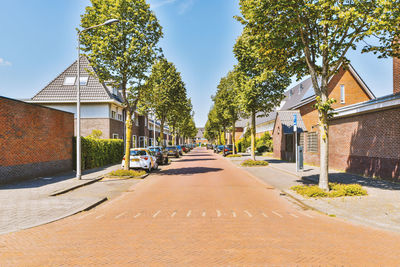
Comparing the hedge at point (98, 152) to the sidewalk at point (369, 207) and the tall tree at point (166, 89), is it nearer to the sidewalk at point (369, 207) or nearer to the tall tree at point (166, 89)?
the tall tree at point (166, 89)

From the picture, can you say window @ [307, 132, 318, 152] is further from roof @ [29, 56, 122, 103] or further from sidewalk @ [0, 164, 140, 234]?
roof @ [29, 56, 122, 103]

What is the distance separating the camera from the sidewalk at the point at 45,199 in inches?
276

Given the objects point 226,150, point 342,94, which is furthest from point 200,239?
point 226,150

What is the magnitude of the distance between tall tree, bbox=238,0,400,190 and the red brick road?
4.26 meters

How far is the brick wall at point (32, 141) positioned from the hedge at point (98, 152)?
41.8 inches

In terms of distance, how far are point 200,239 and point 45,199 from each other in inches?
247

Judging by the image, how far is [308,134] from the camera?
22.8 metres

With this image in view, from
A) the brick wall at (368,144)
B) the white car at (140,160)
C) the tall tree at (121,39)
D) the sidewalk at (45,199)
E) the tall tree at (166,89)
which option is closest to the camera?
the sidewalk at (45,199)

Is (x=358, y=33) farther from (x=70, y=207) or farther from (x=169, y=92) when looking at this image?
(x=169, y=92)

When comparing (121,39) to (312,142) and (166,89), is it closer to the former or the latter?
(312,142)

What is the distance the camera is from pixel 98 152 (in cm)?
2159

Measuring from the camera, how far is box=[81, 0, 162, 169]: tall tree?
1478cm

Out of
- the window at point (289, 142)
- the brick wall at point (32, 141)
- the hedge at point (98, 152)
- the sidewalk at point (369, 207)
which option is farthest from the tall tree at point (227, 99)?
the sidewalk at point (369, 207)

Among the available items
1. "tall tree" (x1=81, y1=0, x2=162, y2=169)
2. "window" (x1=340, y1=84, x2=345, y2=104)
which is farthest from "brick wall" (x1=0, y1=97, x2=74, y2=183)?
"window" (x1=340, y1=84, x2=345, y2=104)
